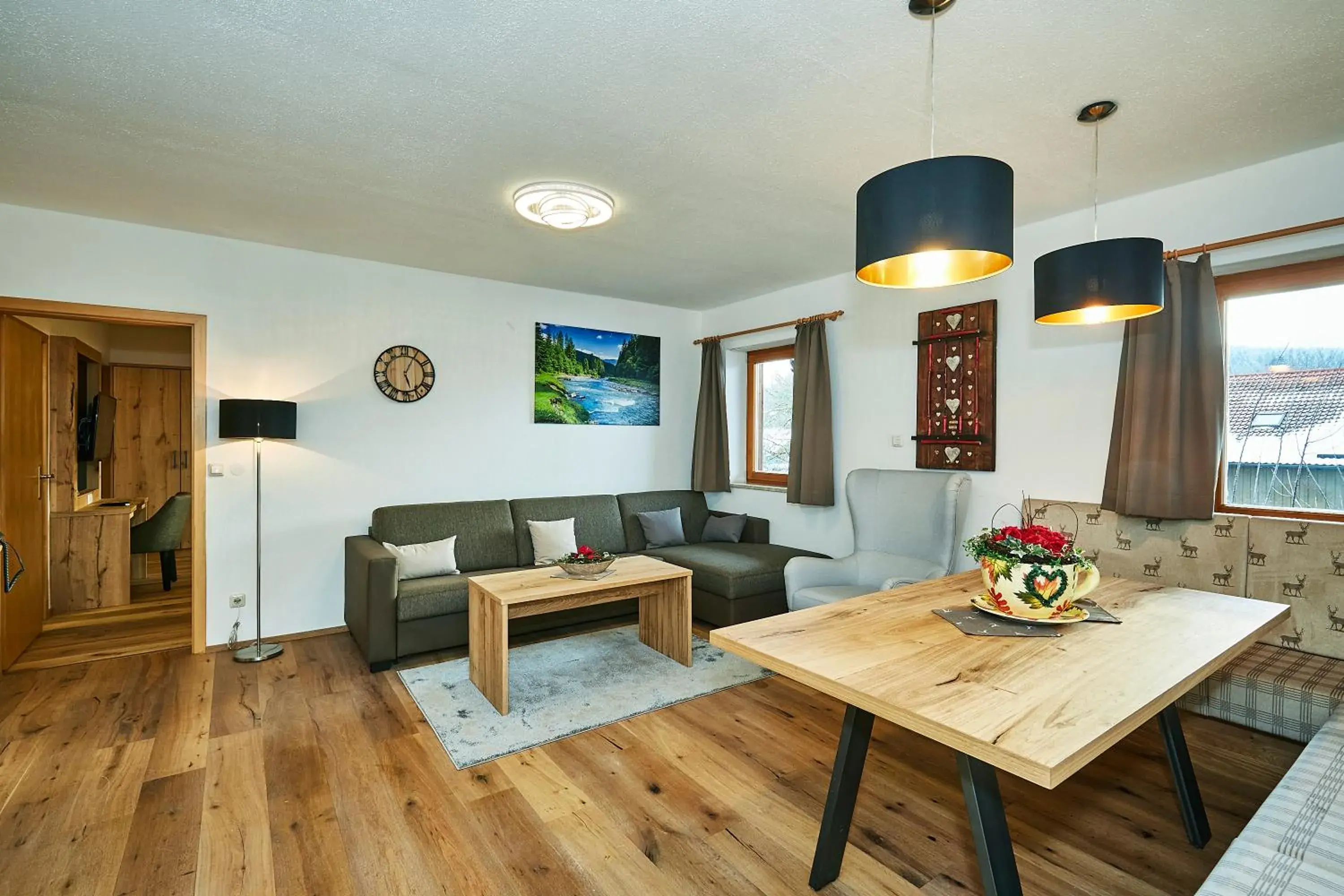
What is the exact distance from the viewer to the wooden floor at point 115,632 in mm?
3643

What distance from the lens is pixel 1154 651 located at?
5.36 ft

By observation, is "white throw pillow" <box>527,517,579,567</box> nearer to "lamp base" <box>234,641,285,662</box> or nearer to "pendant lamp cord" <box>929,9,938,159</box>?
"lamp base" <box>234,641,285,662</box>

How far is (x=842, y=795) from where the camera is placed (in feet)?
5.94

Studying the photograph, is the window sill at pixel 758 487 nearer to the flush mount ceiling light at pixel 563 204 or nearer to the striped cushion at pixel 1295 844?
the flush mount ceiling light at pixel 563 204

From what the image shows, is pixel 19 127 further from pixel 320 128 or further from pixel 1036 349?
pixel 1036 349

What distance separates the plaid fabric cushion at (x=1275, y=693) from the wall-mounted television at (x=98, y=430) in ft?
24.7

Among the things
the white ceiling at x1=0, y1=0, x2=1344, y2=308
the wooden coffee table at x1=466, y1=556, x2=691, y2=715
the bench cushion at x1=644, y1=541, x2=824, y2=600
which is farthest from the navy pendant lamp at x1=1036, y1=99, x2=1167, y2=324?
the bench cushion at x1=644, y1=541, x2=824, y2=600

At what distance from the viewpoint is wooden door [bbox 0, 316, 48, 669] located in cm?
342

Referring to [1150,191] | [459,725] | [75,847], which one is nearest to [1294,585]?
[1150,191]

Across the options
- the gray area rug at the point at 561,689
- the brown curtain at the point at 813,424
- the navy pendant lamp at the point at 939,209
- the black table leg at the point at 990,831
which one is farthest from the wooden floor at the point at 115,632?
the navy pendant lamp at the point at 939,209

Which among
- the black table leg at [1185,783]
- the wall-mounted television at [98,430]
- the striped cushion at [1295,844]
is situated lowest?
the black table leg at [1185,783]

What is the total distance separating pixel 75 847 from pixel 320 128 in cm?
260

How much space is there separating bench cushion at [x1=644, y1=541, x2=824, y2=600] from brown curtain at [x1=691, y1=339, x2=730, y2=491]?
0.85m

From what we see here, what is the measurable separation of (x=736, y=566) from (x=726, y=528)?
932mm
